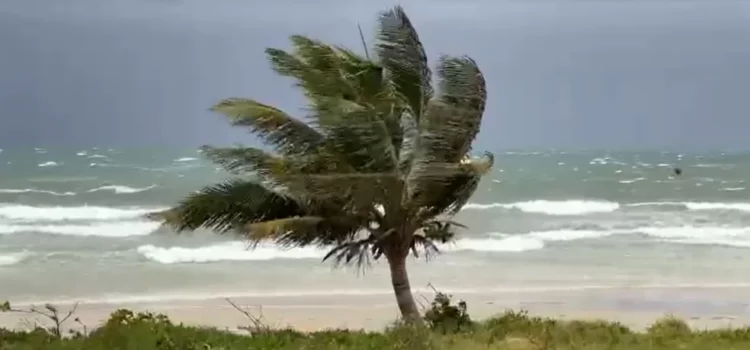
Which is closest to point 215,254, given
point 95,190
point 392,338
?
point 95,190

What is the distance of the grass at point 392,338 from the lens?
3.96m

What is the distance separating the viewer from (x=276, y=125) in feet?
13.6

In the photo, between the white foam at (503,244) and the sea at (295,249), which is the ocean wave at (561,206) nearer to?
the sea at (295,249)

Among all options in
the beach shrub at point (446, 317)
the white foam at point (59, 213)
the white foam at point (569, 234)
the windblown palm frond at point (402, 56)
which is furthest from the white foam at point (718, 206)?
the windblown palm frond at point (402, 56)

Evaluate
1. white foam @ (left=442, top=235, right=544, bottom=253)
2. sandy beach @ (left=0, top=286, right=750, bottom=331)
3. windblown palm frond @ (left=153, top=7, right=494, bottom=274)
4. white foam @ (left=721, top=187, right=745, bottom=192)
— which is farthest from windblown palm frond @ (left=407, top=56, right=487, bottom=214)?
white foam @ (left=721, top=187, right=745, bottom=192)

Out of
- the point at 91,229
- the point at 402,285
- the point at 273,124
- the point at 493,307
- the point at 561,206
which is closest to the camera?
the point at 273,124

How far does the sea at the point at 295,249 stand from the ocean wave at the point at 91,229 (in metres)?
0.02

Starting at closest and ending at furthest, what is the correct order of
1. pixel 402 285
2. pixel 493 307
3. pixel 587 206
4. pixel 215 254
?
pixel 402 285
pixel 493 307
pixel 215 254
pixel 587 206

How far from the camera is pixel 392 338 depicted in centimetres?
407

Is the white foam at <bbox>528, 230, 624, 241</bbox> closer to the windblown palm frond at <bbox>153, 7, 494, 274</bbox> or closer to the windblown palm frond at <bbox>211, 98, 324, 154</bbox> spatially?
the windblown palm frond at <bbox>153, 7, 494, 274</bbox>

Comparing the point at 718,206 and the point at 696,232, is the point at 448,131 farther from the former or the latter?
the point at 718,206

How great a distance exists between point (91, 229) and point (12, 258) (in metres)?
1.29

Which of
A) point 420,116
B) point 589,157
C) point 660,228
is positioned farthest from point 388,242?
point 660,228

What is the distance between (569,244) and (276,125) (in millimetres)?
6712
